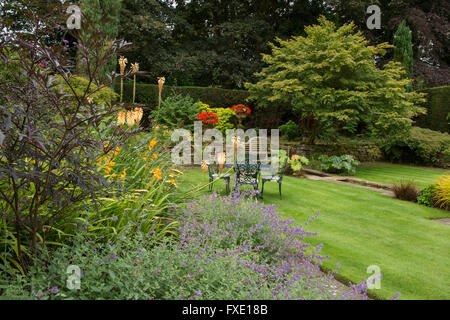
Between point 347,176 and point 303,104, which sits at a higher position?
point 303,104

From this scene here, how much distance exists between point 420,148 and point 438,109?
321 centimetres

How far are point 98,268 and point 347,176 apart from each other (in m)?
8.86

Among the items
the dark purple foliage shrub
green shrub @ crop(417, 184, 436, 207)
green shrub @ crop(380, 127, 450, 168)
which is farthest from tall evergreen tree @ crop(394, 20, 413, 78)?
the dark purple foliage shrub

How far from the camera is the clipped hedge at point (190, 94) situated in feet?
47.5

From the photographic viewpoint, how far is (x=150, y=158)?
13.5ft

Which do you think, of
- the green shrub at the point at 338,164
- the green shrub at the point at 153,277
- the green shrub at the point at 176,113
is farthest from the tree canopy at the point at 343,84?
the green shrub at the point at 153,277

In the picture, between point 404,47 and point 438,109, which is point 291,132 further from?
point 404,47

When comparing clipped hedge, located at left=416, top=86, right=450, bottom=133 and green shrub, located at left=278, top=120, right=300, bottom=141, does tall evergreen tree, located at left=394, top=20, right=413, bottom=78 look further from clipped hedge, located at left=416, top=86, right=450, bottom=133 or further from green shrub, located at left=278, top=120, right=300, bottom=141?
green shrub, located at left=278, top=120, right=300, bottom=141

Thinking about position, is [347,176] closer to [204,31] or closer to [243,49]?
[243,49]

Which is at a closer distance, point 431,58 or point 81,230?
point 81,230

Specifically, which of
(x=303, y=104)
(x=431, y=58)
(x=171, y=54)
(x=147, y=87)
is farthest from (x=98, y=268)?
(x=431, y=58)

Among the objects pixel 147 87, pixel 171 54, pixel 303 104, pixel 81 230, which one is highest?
pixel 171 54

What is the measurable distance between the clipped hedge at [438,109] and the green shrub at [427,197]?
28.3 ft

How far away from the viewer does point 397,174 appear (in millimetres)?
10141
